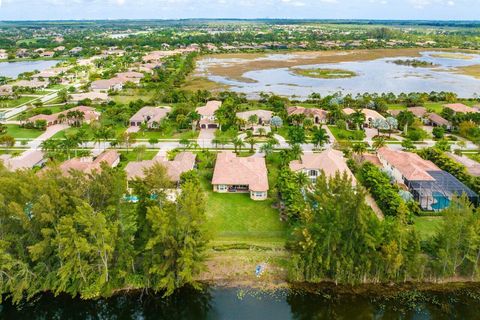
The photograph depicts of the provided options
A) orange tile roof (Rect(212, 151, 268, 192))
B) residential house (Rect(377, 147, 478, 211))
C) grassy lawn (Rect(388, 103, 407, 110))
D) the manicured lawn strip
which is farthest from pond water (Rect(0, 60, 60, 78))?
residential house (Rect(377, 147, 478, 211))

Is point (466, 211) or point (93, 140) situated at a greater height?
point (466, 211)

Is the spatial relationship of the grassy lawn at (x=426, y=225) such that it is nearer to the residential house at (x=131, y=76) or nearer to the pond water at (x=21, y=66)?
the residential house at (x=131, y=76)

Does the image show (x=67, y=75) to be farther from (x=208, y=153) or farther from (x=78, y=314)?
(x=78, y=314)

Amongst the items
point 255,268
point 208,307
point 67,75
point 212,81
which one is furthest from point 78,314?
point 67,75

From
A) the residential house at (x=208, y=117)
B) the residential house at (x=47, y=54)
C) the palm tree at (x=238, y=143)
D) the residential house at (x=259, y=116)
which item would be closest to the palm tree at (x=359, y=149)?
the palm tree at (x=238, y=143)

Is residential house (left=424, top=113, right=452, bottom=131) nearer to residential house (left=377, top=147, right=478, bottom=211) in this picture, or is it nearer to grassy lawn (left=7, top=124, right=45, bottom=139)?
residential house (left=377, top=147, right=478, bottom=211)
